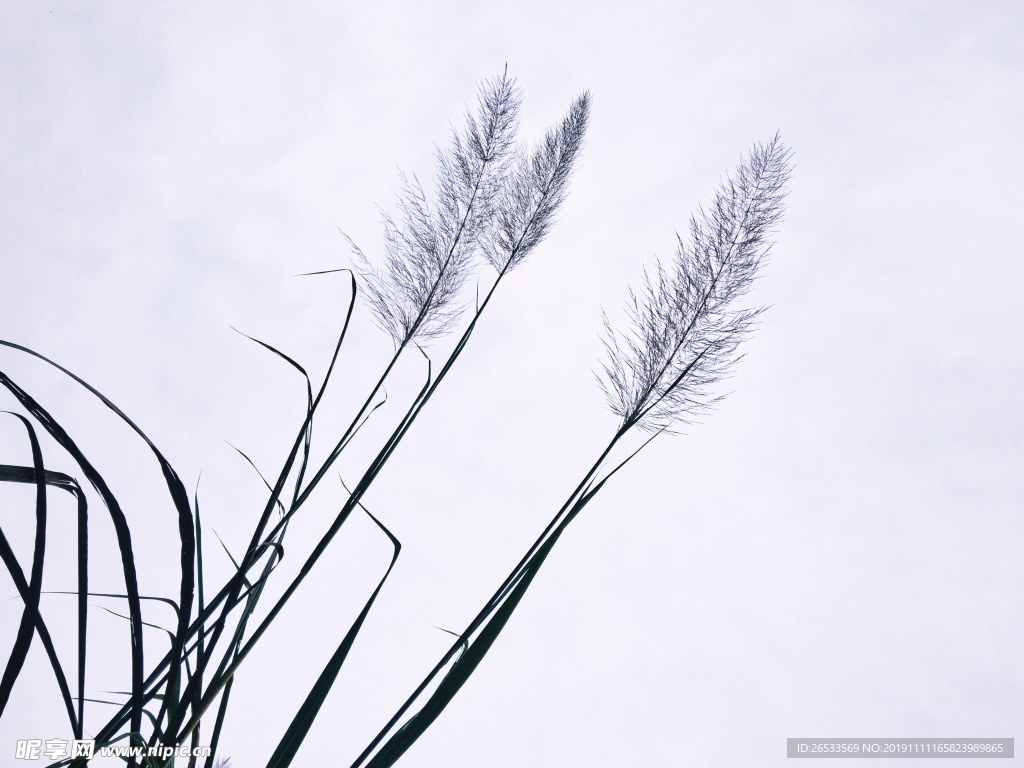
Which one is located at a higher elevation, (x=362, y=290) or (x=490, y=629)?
(x=362, y=290)

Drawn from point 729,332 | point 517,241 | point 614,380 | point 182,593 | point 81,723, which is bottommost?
point 81,723

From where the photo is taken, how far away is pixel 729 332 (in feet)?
3.95

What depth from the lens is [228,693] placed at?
618mm

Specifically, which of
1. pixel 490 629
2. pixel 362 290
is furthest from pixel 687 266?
pixel 490 629

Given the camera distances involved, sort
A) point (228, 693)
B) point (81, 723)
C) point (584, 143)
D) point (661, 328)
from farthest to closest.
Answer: point (584, 143), point (661, 328), point (228, 693), point (81, 723)

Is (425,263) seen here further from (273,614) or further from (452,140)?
(273,614)

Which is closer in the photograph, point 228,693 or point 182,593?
point 182,593

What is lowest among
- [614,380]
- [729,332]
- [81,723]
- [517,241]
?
[81,723]

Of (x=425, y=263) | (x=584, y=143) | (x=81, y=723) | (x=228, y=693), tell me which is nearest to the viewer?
(x=81, y=723)

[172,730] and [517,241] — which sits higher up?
[517,241]

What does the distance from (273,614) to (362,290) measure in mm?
894

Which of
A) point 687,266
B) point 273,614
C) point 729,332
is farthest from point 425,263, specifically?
point 273,614

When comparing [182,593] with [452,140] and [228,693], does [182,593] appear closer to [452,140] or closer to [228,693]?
[228,693]

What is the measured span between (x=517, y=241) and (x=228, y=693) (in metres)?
1.12
